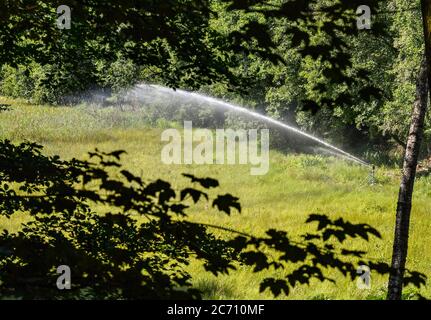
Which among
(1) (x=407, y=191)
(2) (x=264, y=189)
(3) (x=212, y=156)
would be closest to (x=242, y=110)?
(3) (x=212, y=156)

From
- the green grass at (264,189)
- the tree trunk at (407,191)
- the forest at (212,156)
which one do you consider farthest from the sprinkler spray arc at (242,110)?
the tree trunk at (407,191)

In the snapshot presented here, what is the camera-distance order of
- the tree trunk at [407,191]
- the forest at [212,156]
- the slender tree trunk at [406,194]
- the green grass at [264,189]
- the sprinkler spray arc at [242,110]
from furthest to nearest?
1. the sprinkler spray arc at [242,110]
2. the green grass at [264,189]
3. the tree trunk at [407,191]
4. the slender tree trunk at [406,194]
5. the forest at [212,156]

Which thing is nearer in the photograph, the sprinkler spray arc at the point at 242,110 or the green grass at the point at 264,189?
the green grass at the point at 264,189

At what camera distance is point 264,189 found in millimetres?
21781

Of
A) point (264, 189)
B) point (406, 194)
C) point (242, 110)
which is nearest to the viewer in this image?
point (406, 194)

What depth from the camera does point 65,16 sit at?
605cm

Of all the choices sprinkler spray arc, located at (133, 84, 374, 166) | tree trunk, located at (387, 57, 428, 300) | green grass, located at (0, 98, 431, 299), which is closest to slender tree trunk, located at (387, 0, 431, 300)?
→ tree trunk, located at (387, 57, 428, 300)

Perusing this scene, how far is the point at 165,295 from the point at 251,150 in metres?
28.2

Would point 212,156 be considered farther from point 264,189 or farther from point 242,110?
point 242,110

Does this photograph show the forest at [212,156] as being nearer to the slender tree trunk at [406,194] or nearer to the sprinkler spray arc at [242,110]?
the slender tree trunk at [406,194]

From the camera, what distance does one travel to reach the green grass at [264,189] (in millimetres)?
11356

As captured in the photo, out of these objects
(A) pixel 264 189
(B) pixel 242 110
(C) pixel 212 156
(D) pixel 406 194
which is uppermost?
(B) pixel 242 110

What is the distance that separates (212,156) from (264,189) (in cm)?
783

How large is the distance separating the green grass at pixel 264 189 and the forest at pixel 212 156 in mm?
99
